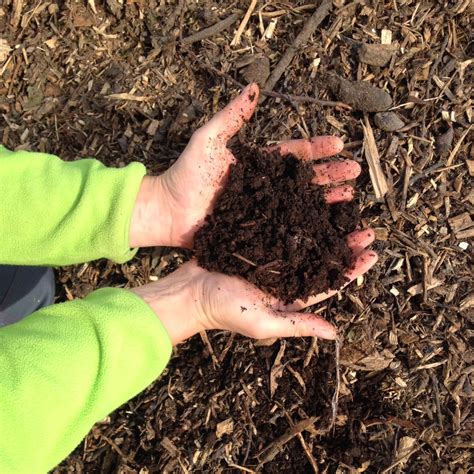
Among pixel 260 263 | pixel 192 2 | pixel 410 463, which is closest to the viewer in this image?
pixel 260 263

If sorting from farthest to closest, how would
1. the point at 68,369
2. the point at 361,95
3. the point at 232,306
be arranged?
the point at 361,95 < the point at 232,306 < the point at 68,369

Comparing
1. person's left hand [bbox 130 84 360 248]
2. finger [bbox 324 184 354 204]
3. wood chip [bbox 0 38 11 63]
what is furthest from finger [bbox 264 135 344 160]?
wood chip [bbox 0 38 11 63]

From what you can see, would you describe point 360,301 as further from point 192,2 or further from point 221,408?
point 192,2

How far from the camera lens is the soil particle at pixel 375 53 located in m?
2.64

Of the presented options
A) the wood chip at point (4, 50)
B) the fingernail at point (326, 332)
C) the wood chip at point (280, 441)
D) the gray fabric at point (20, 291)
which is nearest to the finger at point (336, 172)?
the fingernail at point (326, 332)

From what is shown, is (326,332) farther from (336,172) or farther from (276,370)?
(336,172)

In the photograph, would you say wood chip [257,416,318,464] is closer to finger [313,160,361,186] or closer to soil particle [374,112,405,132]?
finger [313,160,361,186]

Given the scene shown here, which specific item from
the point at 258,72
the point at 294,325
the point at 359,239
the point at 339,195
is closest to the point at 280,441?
the point at 294,325

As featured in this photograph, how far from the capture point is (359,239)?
240 centimetres

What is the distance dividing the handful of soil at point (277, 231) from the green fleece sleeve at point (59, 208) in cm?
37

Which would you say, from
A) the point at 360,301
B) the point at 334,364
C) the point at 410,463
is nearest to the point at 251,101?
the point at 360,301

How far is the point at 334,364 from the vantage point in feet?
8.56

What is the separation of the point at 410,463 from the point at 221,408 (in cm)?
89

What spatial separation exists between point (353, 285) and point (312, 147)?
67cm
